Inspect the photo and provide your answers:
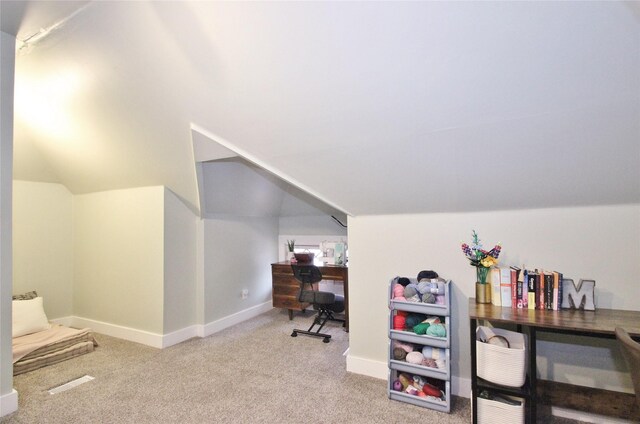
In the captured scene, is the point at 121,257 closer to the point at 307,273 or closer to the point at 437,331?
the point at 307,273

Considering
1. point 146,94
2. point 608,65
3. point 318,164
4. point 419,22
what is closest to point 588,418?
point 608,65

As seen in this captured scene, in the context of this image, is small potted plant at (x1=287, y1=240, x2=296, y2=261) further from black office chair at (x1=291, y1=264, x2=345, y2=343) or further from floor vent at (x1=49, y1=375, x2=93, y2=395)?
floor vent at (x1=49, y1=375, x2=93, y2=395)

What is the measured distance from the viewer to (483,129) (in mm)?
1618

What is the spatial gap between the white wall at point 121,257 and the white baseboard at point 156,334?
62mm

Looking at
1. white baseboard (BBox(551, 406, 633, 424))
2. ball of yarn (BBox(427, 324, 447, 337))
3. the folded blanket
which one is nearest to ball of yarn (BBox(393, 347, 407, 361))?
ball of yarn (BBox(427, 324, 447, 337))

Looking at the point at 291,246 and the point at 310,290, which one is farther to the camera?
the point at 291,246

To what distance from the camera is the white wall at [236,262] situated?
3732 millimetres

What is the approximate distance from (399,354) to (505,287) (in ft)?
2.88

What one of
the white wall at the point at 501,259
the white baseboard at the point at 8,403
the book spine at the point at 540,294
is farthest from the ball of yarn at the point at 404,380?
the white baseboard at the point at 8,403

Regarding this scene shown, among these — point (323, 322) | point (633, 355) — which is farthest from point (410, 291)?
point (323, 322)

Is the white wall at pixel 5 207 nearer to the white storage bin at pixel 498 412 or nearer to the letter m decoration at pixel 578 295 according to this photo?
the white storage bin at pixel 498 412

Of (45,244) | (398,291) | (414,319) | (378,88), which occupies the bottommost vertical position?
(414,319)

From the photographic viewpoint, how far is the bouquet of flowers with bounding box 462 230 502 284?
81.7 inches

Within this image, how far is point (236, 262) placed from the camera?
4.11 m
